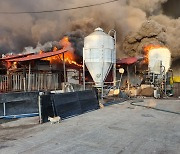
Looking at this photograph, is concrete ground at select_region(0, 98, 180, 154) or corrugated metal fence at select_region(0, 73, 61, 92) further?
corrugated metal fence at select_region(0, 73, 61, 92)

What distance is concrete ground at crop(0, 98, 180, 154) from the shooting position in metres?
5.96

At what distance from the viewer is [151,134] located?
7621 millimetres

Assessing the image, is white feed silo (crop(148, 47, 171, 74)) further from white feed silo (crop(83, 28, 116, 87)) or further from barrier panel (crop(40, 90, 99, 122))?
barrier panel (crop(40, 90, 99, 122))

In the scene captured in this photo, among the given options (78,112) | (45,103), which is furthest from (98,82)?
(45,103)

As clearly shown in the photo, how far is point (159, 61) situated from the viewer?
2467cm

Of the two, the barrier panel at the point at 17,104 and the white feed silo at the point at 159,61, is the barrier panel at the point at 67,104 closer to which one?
the barrier panel at the point at 17,104

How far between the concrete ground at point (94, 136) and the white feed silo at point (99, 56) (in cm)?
1029

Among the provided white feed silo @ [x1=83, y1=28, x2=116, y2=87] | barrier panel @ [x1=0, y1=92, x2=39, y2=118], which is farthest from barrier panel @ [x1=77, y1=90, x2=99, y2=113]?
white feed silo @ [x1=83, y1=28, x2=116, y2=87]

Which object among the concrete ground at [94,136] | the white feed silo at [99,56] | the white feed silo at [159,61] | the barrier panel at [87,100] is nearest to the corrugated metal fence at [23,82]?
the white feed silo at [99,56]

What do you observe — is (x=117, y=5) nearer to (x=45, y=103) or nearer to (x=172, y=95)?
(x=172, y=95)

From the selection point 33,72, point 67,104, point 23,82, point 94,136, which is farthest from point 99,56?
point 94,136

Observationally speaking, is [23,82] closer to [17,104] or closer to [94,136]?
[17,104]

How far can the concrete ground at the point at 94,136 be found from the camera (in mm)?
5961

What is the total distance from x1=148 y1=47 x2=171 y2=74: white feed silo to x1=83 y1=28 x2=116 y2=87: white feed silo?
18.1 feet
